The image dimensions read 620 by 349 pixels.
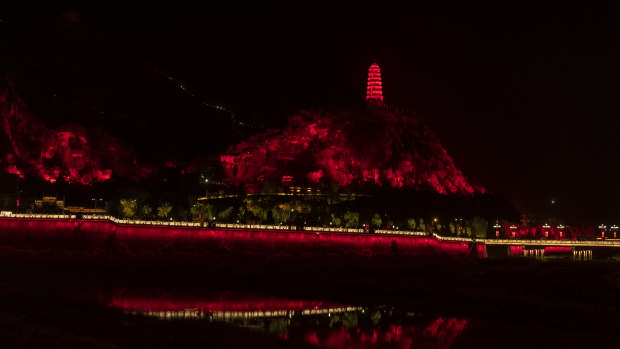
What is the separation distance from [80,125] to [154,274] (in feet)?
182

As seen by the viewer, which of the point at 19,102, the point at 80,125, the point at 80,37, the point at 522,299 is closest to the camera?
the point at 522,299

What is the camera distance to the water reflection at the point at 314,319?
3903 centimetres

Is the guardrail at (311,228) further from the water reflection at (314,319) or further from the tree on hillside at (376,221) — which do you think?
the water reflection at (314,319)

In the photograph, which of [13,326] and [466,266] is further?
[466,266]

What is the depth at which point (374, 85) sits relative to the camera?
16400 cm

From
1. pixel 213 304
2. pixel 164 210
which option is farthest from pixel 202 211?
pixel 213 304

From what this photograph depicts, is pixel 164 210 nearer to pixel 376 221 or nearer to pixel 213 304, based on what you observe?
pixel 376 221

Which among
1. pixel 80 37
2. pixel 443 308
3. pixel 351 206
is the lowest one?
pixel 443 308

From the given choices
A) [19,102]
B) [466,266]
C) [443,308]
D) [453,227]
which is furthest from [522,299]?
[19,102]

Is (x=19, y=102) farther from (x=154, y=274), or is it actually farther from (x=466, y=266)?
(x=466, y=266)

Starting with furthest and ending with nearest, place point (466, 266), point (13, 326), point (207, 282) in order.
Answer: point (466, 266)
point (207, 282)
point (13, 326)

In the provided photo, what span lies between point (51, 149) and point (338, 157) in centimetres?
5516

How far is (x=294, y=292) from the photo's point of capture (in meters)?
60.3

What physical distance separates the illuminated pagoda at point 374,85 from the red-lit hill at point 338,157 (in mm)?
10470
